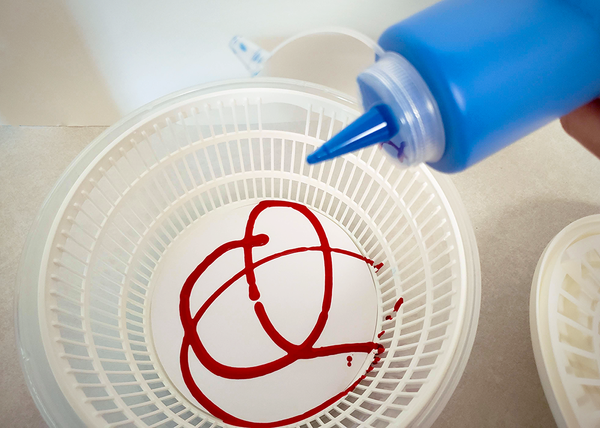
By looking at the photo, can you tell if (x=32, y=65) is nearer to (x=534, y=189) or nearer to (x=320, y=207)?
(x=320, y=207)

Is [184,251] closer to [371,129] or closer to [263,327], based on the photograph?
[263,327]

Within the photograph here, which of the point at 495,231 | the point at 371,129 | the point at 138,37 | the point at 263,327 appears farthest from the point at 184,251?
the point at 495,231

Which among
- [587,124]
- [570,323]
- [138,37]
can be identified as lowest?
[570,323]

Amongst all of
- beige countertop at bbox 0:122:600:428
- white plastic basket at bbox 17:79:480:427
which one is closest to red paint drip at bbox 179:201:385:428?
white plastic basket at bbox 17:79:480:427

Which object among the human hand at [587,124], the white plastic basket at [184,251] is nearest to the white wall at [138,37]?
the white plastic basket at [184,251]

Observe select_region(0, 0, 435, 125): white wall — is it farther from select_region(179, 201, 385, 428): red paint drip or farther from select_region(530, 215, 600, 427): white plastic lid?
select_region(530, 215, 600, 427): white plastic lid

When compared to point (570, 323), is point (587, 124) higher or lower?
higher

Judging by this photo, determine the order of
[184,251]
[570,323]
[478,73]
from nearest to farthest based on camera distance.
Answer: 1. [478,73]
2. [570,323]
3. [184,251]

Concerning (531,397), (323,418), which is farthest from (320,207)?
(531,397)

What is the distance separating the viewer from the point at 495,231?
29.0 inches

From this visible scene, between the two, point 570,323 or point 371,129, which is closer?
point 371,129

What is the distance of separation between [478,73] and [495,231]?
1.76 feet

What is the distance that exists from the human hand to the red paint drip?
36 cm

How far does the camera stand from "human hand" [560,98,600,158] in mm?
370
